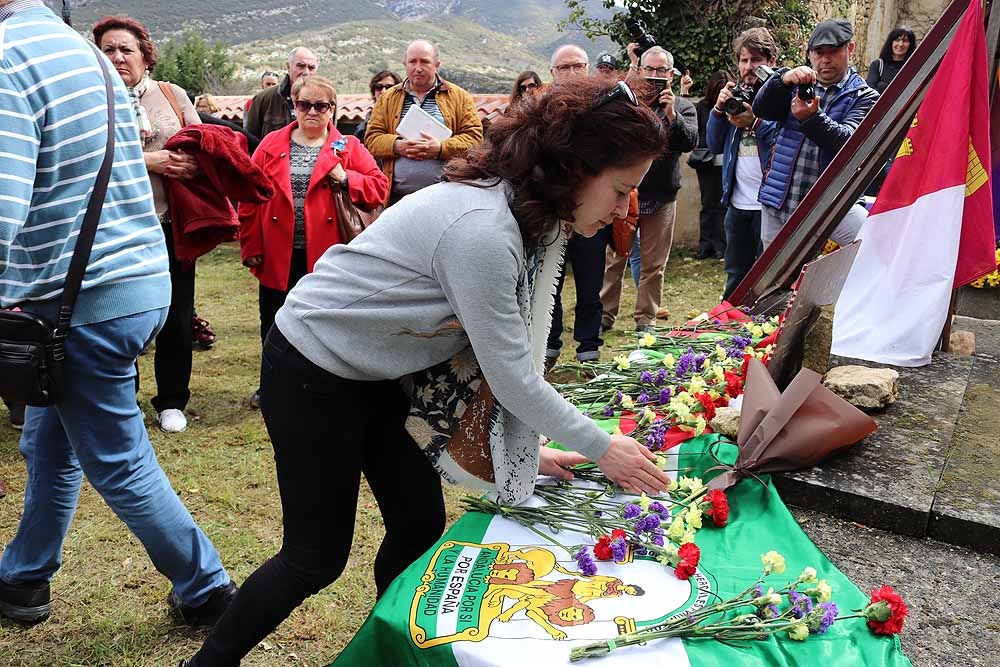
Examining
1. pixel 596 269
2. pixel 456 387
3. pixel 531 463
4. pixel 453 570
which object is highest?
pixel 456 387

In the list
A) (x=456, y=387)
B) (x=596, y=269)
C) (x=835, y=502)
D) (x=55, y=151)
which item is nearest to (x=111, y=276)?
(x=55, y=151)

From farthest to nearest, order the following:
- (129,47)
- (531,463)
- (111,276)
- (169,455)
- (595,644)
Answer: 1. (169,455)
2. (129,47)
3. (111,276)
4. (531,463)
5. (595,644)

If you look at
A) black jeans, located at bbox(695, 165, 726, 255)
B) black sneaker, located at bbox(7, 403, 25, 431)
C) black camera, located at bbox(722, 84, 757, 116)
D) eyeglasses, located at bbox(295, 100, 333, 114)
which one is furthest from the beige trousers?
black sneaker, located at bbox(7, 403, 25, 431)

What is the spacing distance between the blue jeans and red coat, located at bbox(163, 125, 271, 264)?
1.66 metres

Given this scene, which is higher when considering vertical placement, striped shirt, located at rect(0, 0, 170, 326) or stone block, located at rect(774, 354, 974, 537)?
striped shirt, located at rect(0, 0, 170, 326)

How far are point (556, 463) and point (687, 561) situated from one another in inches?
21.7

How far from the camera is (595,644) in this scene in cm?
154

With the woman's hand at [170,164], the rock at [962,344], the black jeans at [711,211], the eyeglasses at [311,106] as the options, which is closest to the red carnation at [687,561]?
the rock at [962,344]

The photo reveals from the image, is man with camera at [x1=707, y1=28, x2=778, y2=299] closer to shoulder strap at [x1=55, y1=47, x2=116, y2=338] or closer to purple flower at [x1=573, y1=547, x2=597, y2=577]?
purple flower at [x1=573, y1=547, x2=597, y2=577]

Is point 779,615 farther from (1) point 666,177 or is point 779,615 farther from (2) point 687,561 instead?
(1) point 666,177

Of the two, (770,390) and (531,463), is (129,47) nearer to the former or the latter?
(531,463)

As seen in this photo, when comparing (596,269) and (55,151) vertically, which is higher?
(55,151)

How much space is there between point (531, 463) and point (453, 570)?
34cm

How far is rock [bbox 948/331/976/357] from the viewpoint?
13.0 feet
